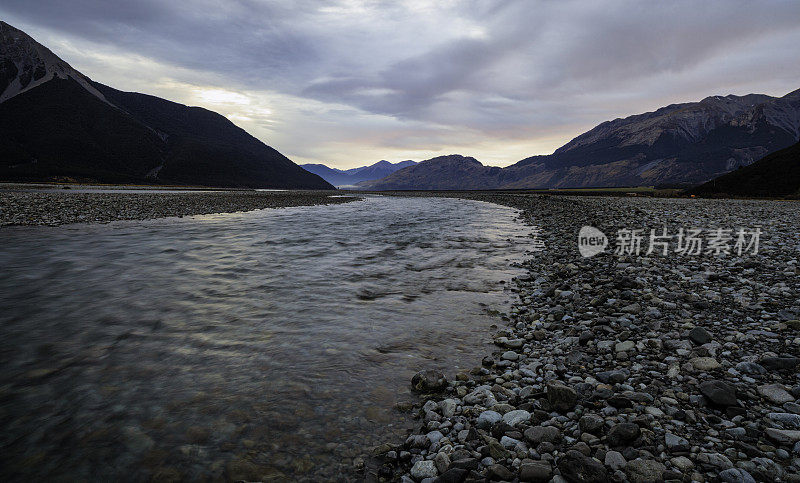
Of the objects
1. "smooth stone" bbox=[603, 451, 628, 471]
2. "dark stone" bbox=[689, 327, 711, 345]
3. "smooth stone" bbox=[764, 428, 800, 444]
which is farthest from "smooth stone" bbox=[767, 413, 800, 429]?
"dark stone" bbox=[689, 327, 711, 345]

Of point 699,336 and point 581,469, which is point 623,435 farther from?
point 699,336

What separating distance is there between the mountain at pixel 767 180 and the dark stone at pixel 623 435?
196ft

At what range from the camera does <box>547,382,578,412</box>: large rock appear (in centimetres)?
457

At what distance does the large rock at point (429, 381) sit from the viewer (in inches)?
223

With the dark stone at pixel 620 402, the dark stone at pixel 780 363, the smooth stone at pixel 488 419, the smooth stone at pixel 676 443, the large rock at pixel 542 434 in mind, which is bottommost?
the smooth stone at pixel 488 419

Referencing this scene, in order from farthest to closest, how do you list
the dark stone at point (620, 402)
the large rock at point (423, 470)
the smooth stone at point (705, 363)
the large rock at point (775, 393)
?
the smooth stone at point (705, 363)
the dark stone at point (620, 402)
the large rock at point (775, 393)
the large rock at point (423, 470)

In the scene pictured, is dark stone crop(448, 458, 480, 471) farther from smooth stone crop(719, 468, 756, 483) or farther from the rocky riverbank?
smooth stone crop(719, 468, 756, 483)

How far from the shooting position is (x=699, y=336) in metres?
5.80

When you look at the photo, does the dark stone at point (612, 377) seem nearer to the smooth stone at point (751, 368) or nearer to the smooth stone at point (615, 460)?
the smooth stone at point (751, 368)

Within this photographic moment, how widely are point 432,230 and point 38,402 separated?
25305mm

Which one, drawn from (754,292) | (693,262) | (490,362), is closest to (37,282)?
(490,362)

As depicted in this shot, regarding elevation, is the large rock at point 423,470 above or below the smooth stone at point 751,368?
below

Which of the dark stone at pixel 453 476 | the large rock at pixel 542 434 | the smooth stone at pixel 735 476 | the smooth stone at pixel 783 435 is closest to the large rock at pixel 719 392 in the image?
the smooth stone at pixel 783 435

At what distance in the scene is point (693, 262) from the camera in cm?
1080
